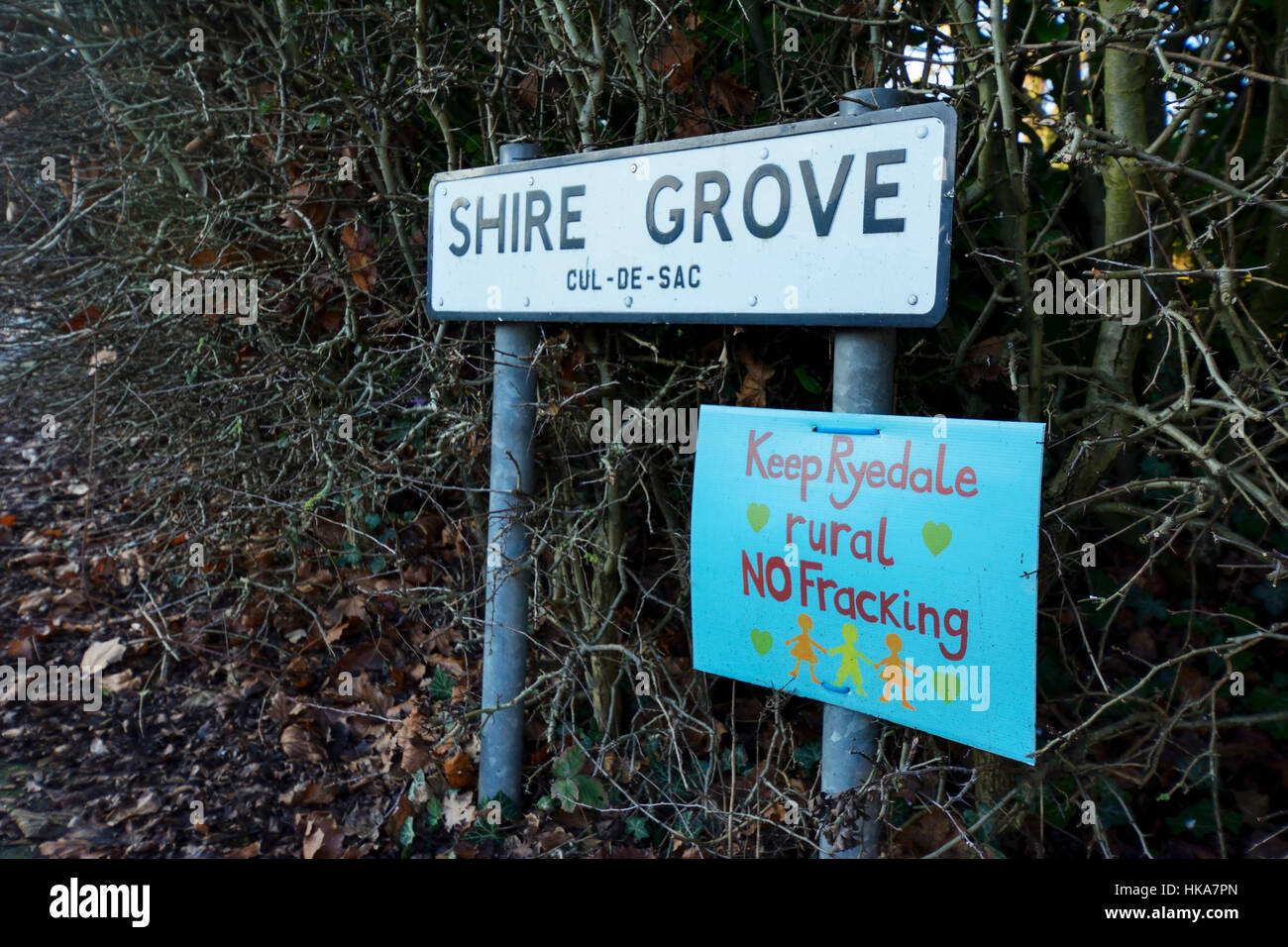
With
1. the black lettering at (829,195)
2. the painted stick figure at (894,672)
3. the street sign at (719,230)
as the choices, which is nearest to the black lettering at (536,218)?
the street sign at (719,230)

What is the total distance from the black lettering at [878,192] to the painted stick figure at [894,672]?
0.73 meters

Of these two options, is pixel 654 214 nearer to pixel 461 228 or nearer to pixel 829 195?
pixel 829 195

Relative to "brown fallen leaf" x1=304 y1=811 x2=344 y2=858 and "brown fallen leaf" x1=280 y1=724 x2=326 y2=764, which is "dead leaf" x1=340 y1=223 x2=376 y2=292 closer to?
"brown fallen leaf" x1=280 y1=724 x2=326 y2=764

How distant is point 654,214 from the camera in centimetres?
197

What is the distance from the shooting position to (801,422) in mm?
1838

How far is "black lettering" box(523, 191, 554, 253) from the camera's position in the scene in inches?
85.1

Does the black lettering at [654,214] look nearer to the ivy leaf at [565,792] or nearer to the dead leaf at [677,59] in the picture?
the dead leaf at [677,59]

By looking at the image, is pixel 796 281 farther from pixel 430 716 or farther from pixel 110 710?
pixel 110 710

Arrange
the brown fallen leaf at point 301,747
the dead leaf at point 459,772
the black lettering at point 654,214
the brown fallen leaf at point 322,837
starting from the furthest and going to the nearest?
the brown fallen leaf at point 301,747 → the dead leaf at point 459,772 → the brown fallen leaf at point 322,837 → the black lettering at point 654,214

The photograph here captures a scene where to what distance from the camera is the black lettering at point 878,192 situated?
5.30 ft

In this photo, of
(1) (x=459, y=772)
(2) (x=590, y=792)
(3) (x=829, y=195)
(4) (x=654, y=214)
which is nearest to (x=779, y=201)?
(3) (x=829, y=195)

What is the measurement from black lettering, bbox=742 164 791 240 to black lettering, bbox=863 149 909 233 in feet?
0.54

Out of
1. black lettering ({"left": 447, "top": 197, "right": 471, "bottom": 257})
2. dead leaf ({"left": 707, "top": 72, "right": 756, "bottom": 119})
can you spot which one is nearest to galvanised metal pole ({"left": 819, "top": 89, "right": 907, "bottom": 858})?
dead leaf ({"left": 707, "top": 72, "right": 756, "bottom": 119})
